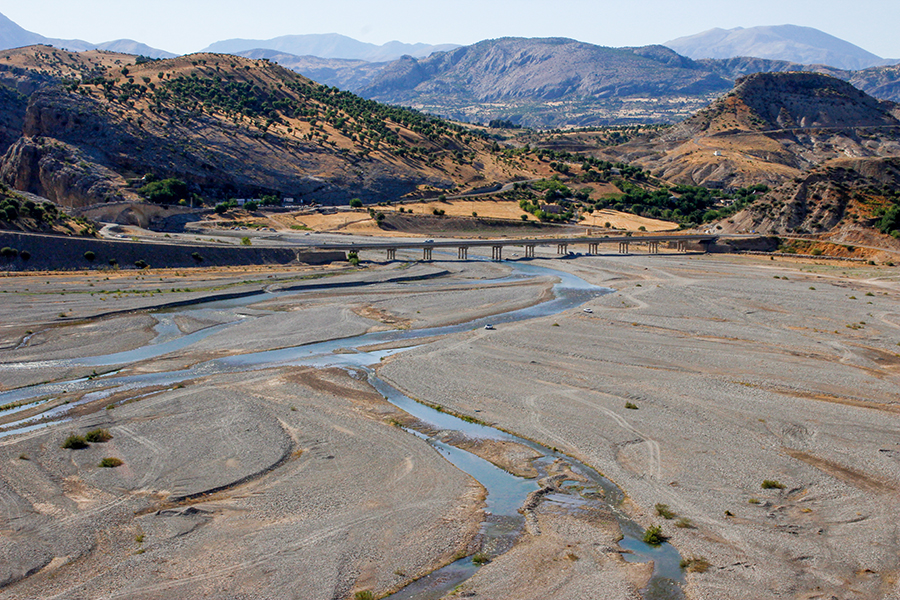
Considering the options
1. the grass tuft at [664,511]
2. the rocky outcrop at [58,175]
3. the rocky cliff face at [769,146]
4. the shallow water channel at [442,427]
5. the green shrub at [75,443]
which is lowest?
the shallow water channel at [442,427]

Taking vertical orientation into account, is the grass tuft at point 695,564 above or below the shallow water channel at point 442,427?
above

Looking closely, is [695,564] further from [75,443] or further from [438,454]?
[75,443]

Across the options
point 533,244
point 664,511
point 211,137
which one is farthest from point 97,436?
point 211,137

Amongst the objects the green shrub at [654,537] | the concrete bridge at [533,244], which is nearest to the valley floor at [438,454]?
the green shrub at [654,537]

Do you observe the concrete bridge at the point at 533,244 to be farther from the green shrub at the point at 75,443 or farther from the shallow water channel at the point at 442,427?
the green shrub at the point at 75,443

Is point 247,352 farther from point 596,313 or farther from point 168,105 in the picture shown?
point 168,105

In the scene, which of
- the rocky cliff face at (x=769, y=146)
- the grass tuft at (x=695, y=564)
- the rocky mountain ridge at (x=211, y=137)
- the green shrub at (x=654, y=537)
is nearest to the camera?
the grass tuft at (x=695, y=564)

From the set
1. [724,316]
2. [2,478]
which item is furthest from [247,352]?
[724,316]
